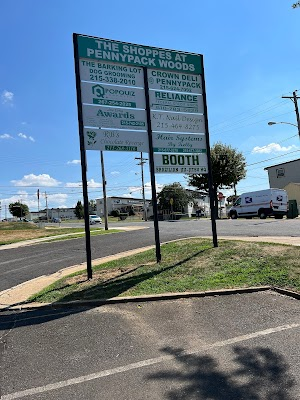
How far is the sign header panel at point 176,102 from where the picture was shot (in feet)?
32.5

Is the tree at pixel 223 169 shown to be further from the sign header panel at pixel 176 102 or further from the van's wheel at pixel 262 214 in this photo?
the sign header panel at pixel 176 102

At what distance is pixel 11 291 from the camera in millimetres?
8430

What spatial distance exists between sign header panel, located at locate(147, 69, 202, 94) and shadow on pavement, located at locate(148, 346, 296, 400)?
7.75m

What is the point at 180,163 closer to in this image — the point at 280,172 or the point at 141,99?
the point at 141,99

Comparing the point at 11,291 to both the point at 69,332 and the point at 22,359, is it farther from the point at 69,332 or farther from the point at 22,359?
the point at 22,359

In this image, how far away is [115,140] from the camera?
9211mm

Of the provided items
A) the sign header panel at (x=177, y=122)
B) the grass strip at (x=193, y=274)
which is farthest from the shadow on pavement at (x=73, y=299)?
the sign header panel at (x=177, y=122)

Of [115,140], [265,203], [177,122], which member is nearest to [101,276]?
[115,140]

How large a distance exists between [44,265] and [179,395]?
1013 cm

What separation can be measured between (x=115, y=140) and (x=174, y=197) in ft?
210

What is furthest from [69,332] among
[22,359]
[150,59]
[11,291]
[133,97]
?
[150,59]

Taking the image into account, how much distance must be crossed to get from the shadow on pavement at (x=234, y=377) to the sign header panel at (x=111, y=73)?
7.23 metres

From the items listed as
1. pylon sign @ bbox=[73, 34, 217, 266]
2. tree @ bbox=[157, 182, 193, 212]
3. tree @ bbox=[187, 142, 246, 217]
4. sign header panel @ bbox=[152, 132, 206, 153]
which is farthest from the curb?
tree @ bbox=[157, 182, 193, 212]

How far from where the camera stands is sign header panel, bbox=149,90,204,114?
990 cm
